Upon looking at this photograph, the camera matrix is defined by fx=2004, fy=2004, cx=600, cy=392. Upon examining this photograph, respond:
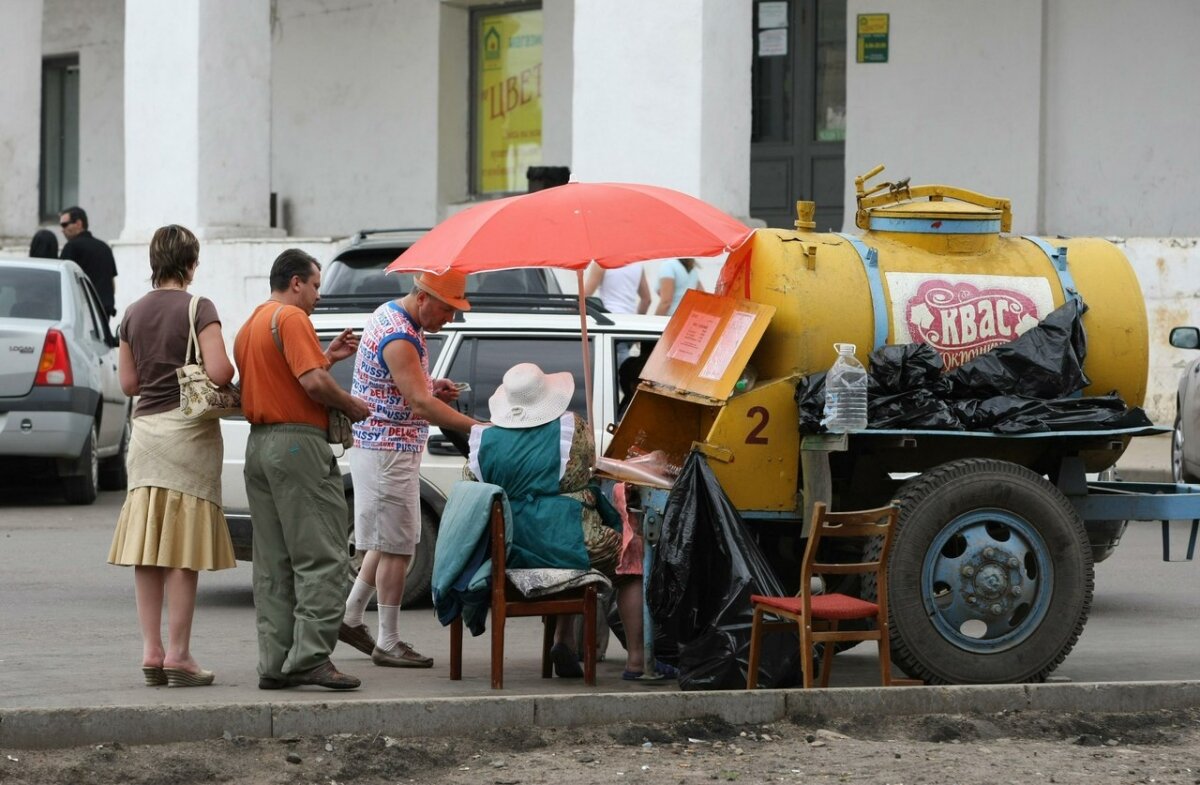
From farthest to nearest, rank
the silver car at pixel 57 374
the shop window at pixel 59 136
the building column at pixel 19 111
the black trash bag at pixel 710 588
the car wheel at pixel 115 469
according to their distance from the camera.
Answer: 1. the shop window at pixel 59 136
2. the building column at pixel 19 111
3. the car wheel at pixel 115 469
4. the silver car at pixel 57 374
5. the black trash bag at pixel 710 588

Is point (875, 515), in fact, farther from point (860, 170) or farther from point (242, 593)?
point (860, 170)

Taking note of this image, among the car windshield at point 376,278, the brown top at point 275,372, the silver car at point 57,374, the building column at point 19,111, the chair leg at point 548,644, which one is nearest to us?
the brown top at point 275,372

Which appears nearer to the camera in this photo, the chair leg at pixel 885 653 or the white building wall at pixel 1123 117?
Answer: the chair leg at pixel 885 653

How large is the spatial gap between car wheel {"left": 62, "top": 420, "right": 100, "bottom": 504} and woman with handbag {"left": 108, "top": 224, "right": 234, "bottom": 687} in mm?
6997

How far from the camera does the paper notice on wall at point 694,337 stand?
805cm

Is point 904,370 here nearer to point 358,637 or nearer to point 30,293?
point 358,637

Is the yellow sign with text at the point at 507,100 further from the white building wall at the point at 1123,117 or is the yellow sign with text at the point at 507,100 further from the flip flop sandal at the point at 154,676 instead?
the flip flop sandal at the point at 154,676

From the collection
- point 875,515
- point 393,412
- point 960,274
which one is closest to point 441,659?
point 393,412

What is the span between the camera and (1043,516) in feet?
25.2

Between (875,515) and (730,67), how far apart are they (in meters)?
10.0

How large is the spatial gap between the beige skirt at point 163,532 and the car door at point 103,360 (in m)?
7.05

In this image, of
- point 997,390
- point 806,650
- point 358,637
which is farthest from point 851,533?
point 358,637

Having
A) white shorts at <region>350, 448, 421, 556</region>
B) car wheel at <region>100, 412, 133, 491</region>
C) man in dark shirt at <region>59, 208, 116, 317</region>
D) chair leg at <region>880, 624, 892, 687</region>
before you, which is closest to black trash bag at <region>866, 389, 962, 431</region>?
chair leg at <region>880, 624, 892, 687</region>

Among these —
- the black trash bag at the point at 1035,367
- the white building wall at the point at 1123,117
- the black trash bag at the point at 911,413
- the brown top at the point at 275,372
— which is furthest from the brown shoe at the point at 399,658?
the white building wall at the point at 1123,117
